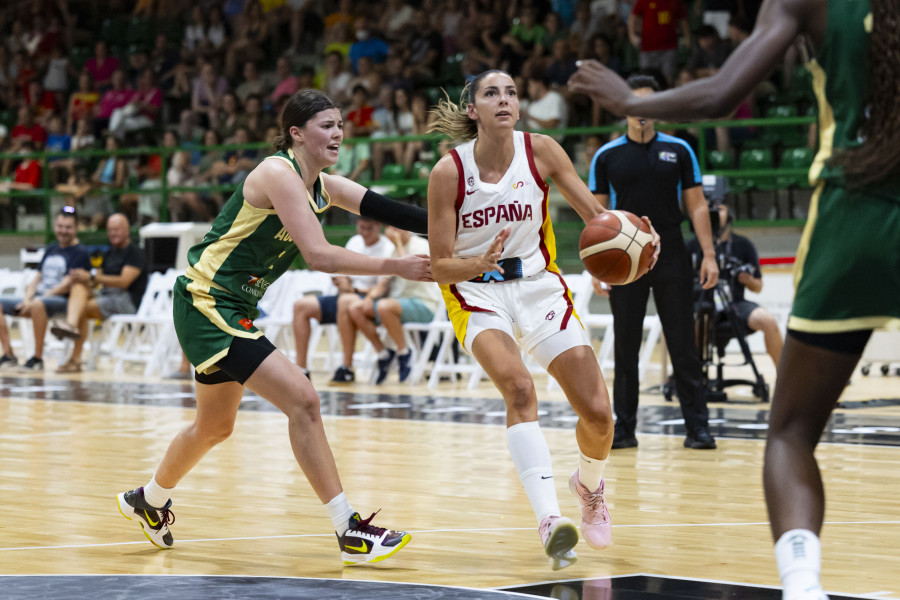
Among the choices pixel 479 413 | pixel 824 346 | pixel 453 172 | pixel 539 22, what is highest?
pixel 539 22

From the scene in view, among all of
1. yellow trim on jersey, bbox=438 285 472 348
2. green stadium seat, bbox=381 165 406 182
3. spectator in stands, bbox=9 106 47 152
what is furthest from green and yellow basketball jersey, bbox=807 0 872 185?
spectator in stands, bbox=9 106 47 152

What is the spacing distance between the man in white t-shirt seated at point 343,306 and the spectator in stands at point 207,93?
7.61 m

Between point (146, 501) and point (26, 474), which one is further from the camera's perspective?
point (26, 474)

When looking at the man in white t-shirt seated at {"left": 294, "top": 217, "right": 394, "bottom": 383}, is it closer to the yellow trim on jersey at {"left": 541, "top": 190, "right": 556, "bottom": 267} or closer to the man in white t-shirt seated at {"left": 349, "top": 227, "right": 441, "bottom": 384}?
the man in white t-shirt seated at {"left": 349, "top": 227, "right": 441, "bottom": 384}

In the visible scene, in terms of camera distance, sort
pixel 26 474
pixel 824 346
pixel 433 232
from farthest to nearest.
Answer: pixel 26 474
pixel 433 232
pixel 824 346

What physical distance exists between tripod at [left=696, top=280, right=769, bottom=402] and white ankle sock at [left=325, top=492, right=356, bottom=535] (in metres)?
5.71

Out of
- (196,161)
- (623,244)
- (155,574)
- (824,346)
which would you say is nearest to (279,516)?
(155,574)

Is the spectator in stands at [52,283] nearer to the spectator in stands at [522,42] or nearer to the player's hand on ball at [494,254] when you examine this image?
the spectator in stands at [522,42]

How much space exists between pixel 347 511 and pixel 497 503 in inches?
59.0

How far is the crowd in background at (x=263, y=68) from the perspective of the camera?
1574 centimetres

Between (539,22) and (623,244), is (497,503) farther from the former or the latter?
(539,22)

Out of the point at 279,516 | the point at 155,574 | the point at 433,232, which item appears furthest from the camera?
the point at 279,516

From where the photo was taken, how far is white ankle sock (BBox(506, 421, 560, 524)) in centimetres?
451

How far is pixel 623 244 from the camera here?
4809 millimetres
